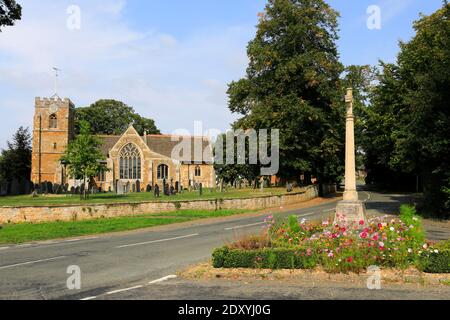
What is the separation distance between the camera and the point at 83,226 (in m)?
22.4

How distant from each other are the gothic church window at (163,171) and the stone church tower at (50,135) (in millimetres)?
13485

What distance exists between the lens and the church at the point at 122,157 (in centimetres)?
6025

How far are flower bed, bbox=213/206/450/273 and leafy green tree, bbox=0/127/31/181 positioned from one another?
179ft

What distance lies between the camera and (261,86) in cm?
4050

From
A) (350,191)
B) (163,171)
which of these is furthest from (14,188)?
(350,191)

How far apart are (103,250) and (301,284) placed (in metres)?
8.06

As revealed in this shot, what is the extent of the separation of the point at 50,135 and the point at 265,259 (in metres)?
58.1

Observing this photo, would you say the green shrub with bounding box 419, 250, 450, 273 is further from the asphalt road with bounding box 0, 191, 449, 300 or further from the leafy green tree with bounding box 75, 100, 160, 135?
the leafy green tree with bounding box 75, 100, 160, 135

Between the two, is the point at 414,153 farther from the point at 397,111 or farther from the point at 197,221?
the point at 197,221

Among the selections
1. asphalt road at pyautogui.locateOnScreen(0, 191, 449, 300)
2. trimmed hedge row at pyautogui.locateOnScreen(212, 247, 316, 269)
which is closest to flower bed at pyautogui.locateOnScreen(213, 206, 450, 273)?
trimmed hedge row at pyautogui.locateOnScreen(212, 247, 316, 269)

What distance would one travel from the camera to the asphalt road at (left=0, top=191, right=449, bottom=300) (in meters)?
8.66

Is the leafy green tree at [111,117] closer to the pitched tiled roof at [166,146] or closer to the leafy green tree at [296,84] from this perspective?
the pitched tiled roof at [166,146]

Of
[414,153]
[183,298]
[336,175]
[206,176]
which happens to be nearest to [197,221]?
[414,153]
